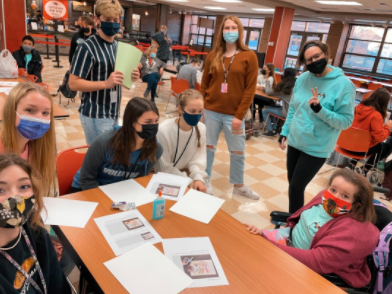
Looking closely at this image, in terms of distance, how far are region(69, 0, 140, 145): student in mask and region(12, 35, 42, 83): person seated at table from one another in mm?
3566

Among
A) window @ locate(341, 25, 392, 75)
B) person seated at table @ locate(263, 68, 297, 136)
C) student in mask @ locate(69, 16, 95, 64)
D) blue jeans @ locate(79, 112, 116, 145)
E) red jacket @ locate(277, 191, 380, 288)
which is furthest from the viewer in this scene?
window @ locate(341, 25, 392, 75)

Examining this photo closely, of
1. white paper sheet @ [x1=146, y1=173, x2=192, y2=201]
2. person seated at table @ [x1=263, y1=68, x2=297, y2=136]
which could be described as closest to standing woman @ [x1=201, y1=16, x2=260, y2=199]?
white paper sheet @ [x1=146, y1=173, x2=192, y2=201]

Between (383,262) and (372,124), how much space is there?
2.71 meters

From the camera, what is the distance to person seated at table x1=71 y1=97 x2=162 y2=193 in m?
1.76

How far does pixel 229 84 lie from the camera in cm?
269

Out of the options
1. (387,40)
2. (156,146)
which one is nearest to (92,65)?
(156,146)

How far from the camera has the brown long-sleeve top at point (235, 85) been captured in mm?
2613

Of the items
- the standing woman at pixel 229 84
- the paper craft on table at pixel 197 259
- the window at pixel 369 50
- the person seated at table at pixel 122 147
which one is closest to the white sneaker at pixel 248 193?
the standing woman at pixel 229 84

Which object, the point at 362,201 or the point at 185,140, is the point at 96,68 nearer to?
the point at 185,140

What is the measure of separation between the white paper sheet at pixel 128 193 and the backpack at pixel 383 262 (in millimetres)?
1193

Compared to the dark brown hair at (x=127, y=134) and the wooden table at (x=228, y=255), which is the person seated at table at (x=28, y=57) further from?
the wooden table at (x=228, y=255)

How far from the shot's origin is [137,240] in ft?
4.35

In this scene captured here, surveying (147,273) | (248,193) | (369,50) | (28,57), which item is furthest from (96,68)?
(369,50)

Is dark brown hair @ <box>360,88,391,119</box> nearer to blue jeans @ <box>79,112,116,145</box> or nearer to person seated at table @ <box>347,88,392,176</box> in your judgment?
person seated at table @ <box>347,88,392,176</box>
